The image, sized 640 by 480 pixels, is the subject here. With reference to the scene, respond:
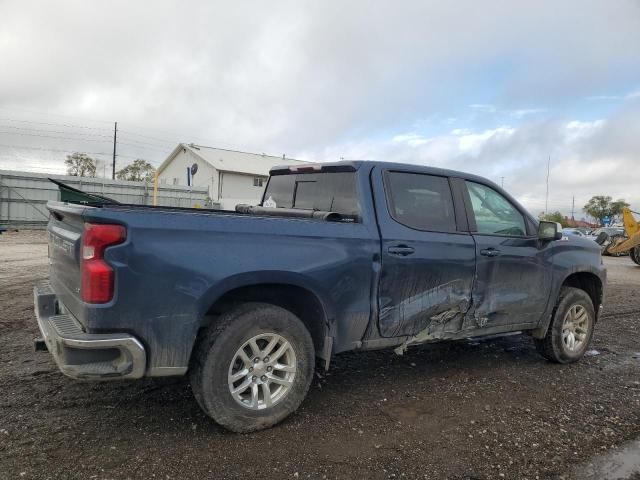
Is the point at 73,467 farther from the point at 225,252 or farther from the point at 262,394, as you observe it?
the point at 225,252

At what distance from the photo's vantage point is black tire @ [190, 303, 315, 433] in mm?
3145

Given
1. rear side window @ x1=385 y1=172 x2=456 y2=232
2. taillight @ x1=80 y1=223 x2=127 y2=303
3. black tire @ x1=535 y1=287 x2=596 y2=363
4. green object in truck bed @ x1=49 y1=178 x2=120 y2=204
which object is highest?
rear side window @ x1=385 y1=172 x2=456 y2=232

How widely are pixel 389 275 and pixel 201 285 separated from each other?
1.46 m

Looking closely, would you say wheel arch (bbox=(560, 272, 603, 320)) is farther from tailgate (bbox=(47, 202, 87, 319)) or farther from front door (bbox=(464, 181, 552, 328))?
tailgate (bbox=(47, 202, 87, 319))

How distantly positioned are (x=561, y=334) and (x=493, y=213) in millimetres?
1568

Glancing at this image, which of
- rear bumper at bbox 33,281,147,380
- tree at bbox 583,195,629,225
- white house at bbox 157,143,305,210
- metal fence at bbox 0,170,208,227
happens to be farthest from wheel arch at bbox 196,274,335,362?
tree at bbox 583,195,629,225

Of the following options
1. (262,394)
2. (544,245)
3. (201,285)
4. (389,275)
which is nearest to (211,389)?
(262,394)

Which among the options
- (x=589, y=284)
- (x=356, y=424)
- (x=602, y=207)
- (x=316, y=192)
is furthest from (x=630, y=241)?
(x=602, y=207)

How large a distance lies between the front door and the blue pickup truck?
0.05ft

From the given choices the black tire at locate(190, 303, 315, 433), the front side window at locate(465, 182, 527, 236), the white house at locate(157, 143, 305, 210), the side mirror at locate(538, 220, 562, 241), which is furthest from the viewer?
the white house at locate(157, 143, 305, 210)

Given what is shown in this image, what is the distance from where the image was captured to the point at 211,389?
3.15 metres

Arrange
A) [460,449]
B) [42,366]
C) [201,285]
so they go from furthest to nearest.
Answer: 1. [42,366]
2. [460,449]
3. [201,285]

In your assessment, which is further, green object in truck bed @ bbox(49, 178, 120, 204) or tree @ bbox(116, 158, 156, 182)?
tree @ bbox(116, 158, 156, 182)

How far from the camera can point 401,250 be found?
385cm
